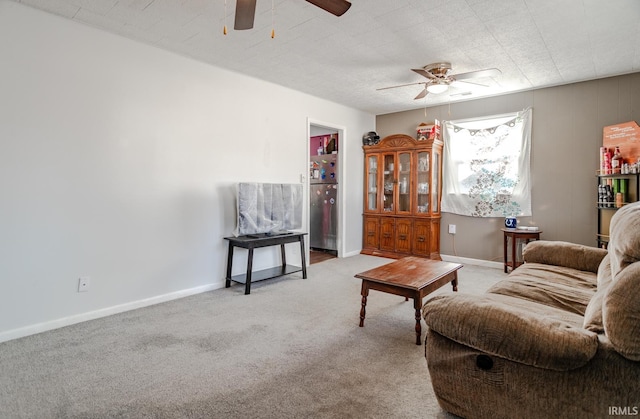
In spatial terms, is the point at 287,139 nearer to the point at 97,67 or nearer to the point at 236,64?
the point at 236,64

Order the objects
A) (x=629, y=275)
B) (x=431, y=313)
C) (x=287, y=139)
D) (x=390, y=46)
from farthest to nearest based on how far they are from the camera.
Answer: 1. (x=287, y=139)
2. (x=390, y=46)
3. (x=431, y=313)
4. (x=629, y=275)

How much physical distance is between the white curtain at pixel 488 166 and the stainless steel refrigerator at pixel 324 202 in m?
1.77

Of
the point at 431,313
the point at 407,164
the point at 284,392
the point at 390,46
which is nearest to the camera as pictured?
the point at 431,313

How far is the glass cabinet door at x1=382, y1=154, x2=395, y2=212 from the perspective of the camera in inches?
224

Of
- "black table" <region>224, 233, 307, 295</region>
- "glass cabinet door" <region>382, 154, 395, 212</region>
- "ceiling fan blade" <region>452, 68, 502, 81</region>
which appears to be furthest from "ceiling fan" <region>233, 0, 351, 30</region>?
"glass cabinet door" <region>382, 154, 395, 212</region>

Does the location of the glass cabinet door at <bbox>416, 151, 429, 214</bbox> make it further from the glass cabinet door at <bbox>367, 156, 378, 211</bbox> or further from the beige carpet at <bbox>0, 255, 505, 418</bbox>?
the beige carpet at <bbox>0, 255, 505, 418</bbox>

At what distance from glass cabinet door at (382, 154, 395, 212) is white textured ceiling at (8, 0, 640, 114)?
1.74 meters

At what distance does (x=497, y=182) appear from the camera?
15.9ft

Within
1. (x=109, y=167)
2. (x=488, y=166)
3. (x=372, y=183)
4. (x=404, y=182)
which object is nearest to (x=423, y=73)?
(x=488, y=166)

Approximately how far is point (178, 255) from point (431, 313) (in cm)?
276

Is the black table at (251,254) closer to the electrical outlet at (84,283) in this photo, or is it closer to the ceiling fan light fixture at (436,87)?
the electrical outlet at (84,283)

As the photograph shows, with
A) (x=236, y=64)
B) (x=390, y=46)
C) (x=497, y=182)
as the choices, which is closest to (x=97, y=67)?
(x=236, y=64)

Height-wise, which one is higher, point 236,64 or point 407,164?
point 236,64

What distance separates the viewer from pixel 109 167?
2.98 meters
